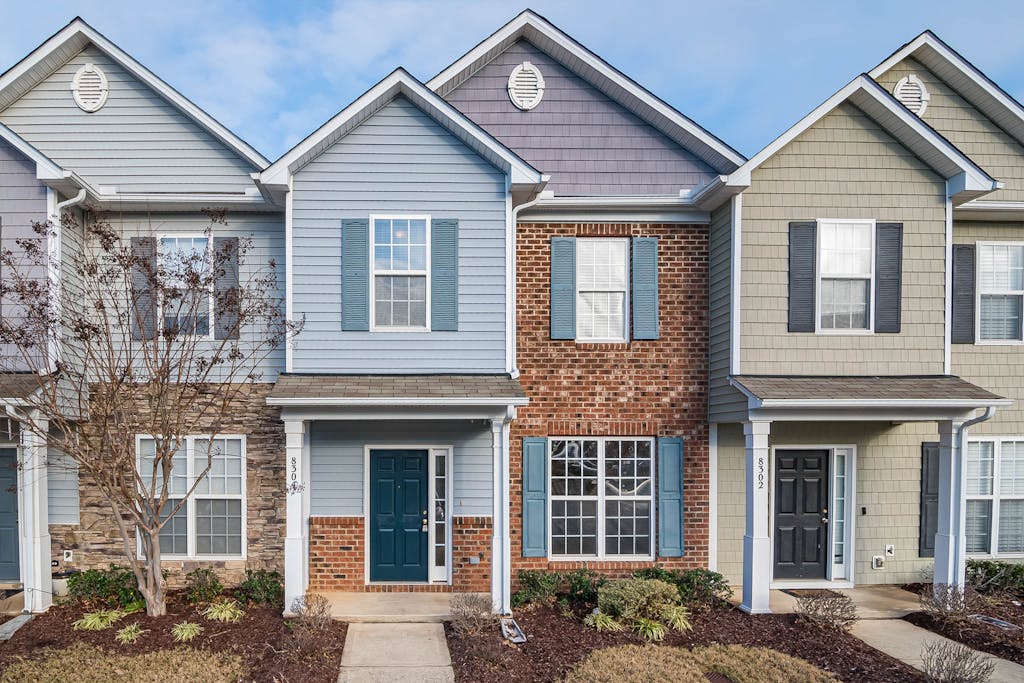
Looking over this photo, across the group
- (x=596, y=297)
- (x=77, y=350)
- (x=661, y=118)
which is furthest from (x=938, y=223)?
(x=77, y=350)

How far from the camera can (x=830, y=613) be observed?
827 cm

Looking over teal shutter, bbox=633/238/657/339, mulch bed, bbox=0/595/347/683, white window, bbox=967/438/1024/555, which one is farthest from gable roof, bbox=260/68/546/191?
white window, bbox=967/438/1024/555

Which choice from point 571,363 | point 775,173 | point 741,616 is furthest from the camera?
point 571,363

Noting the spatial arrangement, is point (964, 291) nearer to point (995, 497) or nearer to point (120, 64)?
point (995, 497)

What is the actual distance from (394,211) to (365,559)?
496 cm

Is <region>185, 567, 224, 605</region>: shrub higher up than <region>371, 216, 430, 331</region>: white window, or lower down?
lower down

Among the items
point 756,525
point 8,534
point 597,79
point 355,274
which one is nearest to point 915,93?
point 597,79

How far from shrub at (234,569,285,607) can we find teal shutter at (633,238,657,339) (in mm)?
6112

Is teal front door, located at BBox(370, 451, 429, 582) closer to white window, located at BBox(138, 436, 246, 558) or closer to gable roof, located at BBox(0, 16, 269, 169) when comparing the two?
white window, located at BBox(138, 436, 246, 558)

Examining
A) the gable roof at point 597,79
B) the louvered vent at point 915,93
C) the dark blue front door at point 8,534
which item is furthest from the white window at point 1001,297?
the dark blue front door at point 8,534

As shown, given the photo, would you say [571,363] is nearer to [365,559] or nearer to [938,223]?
[365,559]

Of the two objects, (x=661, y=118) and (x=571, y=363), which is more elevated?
(x=661, y=118)

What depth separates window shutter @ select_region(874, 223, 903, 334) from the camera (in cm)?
944

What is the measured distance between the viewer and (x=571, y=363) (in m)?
10.1
